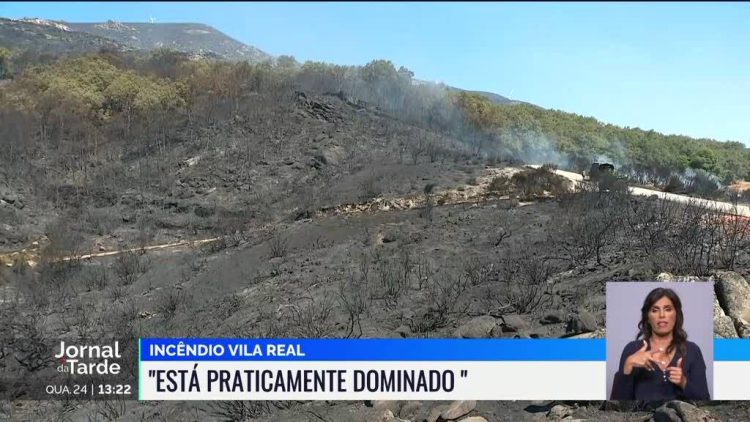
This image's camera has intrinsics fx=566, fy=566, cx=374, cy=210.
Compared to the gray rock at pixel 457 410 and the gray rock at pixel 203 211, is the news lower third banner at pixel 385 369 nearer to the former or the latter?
the gray rock at pixel 457 410

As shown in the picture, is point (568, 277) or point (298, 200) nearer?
point (568, 277)

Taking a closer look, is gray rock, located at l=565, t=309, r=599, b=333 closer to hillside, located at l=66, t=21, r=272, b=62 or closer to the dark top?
the dark top

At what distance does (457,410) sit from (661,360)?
207cm

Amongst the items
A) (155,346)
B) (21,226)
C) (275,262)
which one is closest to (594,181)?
(275,262)

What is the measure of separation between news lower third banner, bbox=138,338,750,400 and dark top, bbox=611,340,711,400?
6.7 inches

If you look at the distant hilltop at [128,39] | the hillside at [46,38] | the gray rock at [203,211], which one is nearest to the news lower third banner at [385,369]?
the gray rock at [203,211]

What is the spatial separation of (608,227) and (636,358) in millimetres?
6346

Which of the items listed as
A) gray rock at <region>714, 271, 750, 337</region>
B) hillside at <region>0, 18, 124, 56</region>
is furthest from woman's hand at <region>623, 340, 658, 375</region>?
hillside at <region>0, 18, 124, 56</region>

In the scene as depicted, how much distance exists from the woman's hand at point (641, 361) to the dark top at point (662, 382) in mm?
30

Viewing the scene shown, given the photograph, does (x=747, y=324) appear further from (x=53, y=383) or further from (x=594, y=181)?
(x=594, y=181)

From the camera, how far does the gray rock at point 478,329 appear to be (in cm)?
718

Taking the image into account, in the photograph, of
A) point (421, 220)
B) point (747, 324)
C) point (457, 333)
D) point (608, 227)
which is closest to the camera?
point (747, 324)

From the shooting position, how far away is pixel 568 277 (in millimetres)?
9625

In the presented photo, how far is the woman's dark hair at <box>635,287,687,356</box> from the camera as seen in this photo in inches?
221
